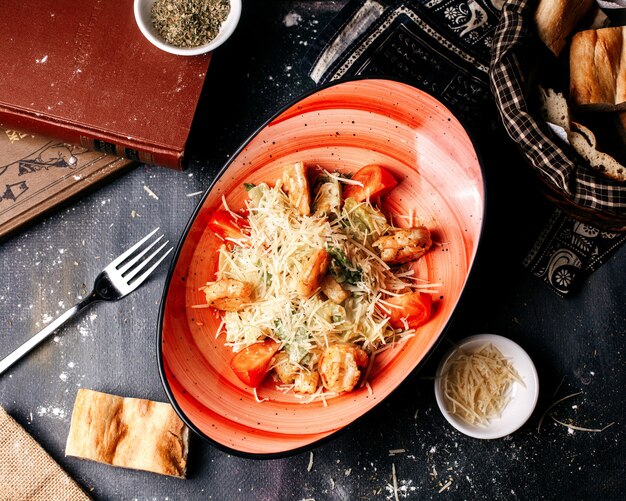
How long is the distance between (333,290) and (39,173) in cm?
109

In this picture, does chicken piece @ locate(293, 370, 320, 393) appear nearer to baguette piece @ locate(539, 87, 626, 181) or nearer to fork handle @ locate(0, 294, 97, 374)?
fork handle @ locate(0, 294, 97, 374)

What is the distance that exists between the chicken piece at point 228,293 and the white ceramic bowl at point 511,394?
0.65 m

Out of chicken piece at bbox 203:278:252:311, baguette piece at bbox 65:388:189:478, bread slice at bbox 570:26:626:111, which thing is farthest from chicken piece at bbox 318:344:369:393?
bread slice at bbox 570:26:626:111

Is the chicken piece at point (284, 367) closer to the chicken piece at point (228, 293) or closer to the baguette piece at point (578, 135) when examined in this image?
the chicken piece at point (228, 293)

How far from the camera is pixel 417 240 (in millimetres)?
1729

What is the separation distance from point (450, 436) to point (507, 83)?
3.67 feet

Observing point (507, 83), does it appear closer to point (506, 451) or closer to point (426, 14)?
point (426, 14)

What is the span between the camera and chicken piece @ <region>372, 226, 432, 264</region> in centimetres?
173

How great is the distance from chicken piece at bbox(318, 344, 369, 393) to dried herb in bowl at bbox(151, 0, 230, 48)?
105 centimetres

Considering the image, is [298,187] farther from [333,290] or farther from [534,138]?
[534,138]

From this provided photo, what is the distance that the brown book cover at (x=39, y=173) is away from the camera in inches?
81.5

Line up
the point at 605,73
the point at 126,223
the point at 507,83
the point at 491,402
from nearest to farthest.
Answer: the point at 507,83, the point at 605,73, the point at 491,402, the point at 126,223

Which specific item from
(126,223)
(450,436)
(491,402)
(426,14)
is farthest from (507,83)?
(126,223)

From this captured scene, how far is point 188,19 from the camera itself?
1.96m
